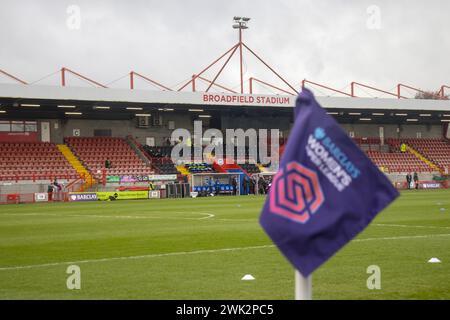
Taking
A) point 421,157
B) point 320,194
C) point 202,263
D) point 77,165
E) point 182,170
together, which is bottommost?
point 202,263

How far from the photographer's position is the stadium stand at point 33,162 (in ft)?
167

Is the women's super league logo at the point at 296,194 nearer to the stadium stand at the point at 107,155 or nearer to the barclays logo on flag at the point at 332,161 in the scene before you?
the barclays logo on flag at the point at 332,161

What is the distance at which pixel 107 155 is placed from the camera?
2291 inches

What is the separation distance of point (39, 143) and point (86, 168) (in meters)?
5.26

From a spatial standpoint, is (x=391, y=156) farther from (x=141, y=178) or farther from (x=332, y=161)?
(x=332, y=161)

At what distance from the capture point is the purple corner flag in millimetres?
4473

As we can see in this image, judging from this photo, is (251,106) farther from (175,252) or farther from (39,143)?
(175,252)

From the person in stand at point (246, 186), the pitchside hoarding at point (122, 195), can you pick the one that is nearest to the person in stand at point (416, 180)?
the person in stand at point (246, 186)

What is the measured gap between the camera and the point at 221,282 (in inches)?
386

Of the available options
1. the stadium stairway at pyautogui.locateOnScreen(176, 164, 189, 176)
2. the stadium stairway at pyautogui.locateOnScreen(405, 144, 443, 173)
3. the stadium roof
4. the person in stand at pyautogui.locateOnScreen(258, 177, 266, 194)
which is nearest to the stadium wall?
the stadium roof

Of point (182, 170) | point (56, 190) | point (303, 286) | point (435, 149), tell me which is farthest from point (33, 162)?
point (303, 286)

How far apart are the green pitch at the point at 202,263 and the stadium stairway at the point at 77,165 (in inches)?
1208

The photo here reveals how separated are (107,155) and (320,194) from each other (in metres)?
54.7
